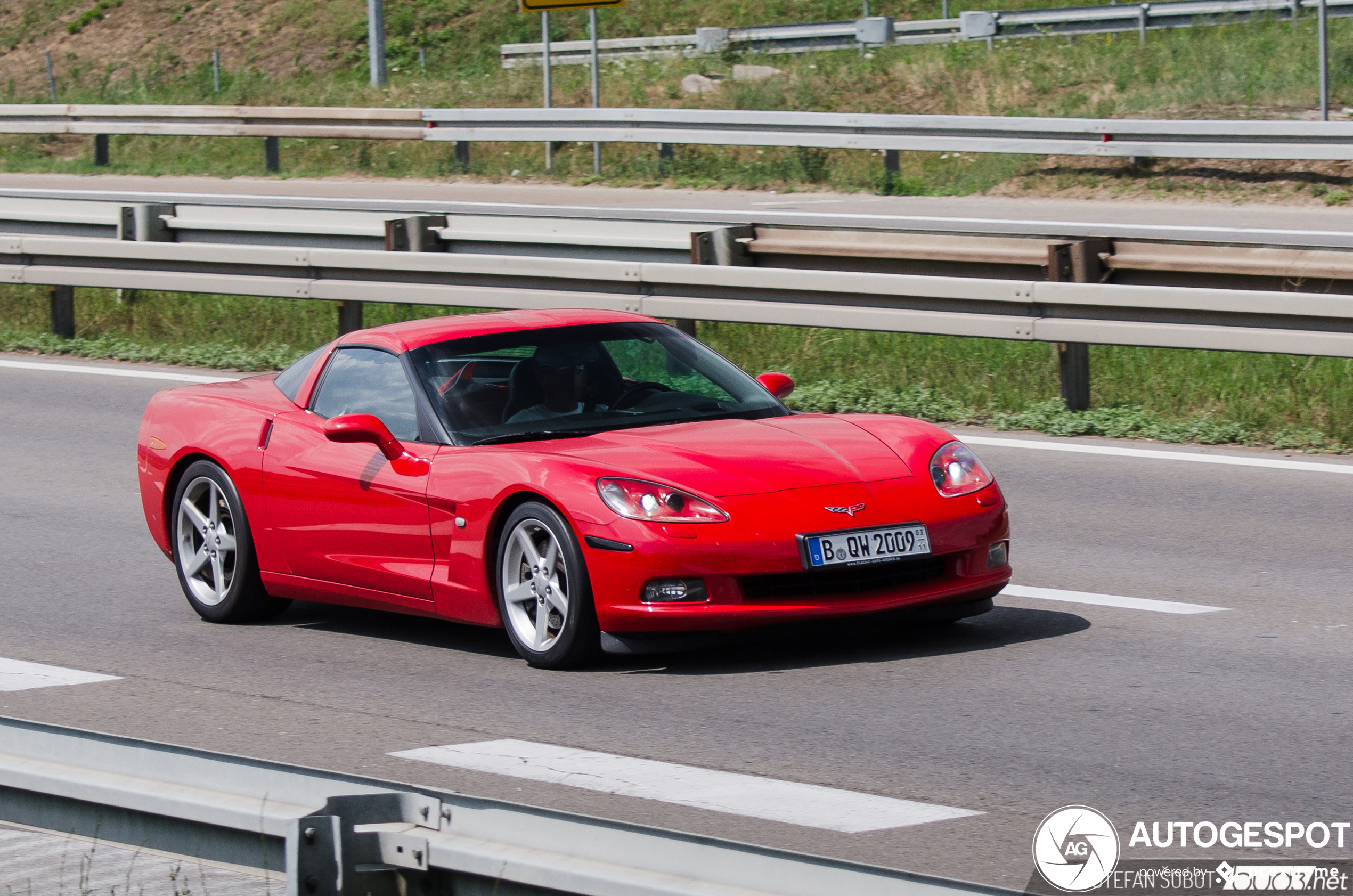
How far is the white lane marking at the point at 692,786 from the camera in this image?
5.23 meters

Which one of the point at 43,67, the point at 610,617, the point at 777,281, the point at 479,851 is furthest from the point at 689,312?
the point at 43,67

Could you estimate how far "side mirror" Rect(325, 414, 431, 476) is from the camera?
298 inches

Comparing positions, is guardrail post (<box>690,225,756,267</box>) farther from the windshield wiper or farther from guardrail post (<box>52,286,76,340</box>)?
the windshield wiper

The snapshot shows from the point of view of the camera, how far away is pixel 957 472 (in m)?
7.38

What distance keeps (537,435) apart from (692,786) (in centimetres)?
229

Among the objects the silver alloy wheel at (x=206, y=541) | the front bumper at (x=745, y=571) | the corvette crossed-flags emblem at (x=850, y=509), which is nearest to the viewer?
the front bumper at (x=745, y=571)

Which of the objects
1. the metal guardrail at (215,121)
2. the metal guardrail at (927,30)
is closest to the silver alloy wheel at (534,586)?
the metal guardrail at (215,121)

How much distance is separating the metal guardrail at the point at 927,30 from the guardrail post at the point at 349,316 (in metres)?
17.9

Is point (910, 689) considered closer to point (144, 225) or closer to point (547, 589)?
point (547, 589)

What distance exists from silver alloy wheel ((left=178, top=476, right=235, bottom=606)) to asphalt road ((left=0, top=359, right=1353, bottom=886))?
6.5 inches

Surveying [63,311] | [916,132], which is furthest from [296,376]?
[916,132]

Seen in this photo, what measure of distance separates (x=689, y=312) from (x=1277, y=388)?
3.72m

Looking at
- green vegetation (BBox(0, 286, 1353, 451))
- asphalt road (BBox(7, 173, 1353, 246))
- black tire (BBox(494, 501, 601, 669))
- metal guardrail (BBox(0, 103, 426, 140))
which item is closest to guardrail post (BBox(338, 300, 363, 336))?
green vegetation (BBox(0, 286, 1353, 451))

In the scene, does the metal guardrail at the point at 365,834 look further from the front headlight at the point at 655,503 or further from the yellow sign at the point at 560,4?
the yellow sign at the point at 560,4
